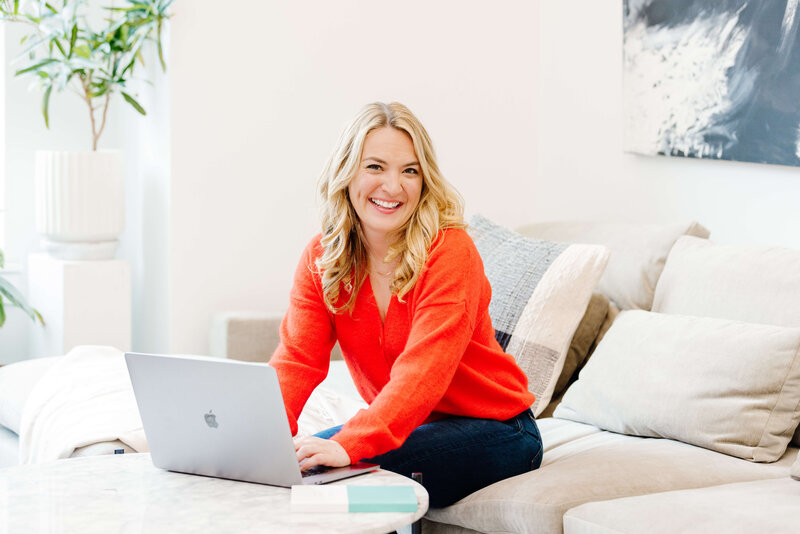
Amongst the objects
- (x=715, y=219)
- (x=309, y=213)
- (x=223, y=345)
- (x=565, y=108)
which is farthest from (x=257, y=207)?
(x=715, y=219)

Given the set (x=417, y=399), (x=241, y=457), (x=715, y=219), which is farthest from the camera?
(x=715, y=219)

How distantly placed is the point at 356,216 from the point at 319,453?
588 mm

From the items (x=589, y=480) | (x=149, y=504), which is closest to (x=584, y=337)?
(x=589, y=480)

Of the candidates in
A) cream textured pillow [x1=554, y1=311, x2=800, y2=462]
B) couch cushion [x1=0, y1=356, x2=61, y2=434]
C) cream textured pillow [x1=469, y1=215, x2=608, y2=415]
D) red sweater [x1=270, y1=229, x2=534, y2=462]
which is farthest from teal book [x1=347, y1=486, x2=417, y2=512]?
couch cushion [x1=0, y1=356, x2=61, y2=434]

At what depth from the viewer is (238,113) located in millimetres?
3309

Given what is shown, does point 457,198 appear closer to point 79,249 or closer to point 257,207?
point 257,207

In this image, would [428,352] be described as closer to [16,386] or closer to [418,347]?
[418,347]

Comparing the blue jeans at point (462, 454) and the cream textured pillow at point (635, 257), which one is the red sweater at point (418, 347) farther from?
the cream textured pillow at point (635, 257)

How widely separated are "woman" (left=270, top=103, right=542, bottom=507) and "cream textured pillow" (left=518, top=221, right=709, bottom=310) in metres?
0.73

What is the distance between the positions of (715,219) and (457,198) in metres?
1.22

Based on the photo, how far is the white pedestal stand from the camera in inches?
129

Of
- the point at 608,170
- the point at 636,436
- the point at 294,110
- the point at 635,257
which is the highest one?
the point at 294,110

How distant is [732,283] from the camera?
2258mm

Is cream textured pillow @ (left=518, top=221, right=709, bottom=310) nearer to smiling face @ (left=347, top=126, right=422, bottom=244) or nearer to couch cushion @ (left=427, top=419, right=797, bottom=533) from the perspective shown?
couch cushion @ (left=427, top=419, right=797, bottom=533)
